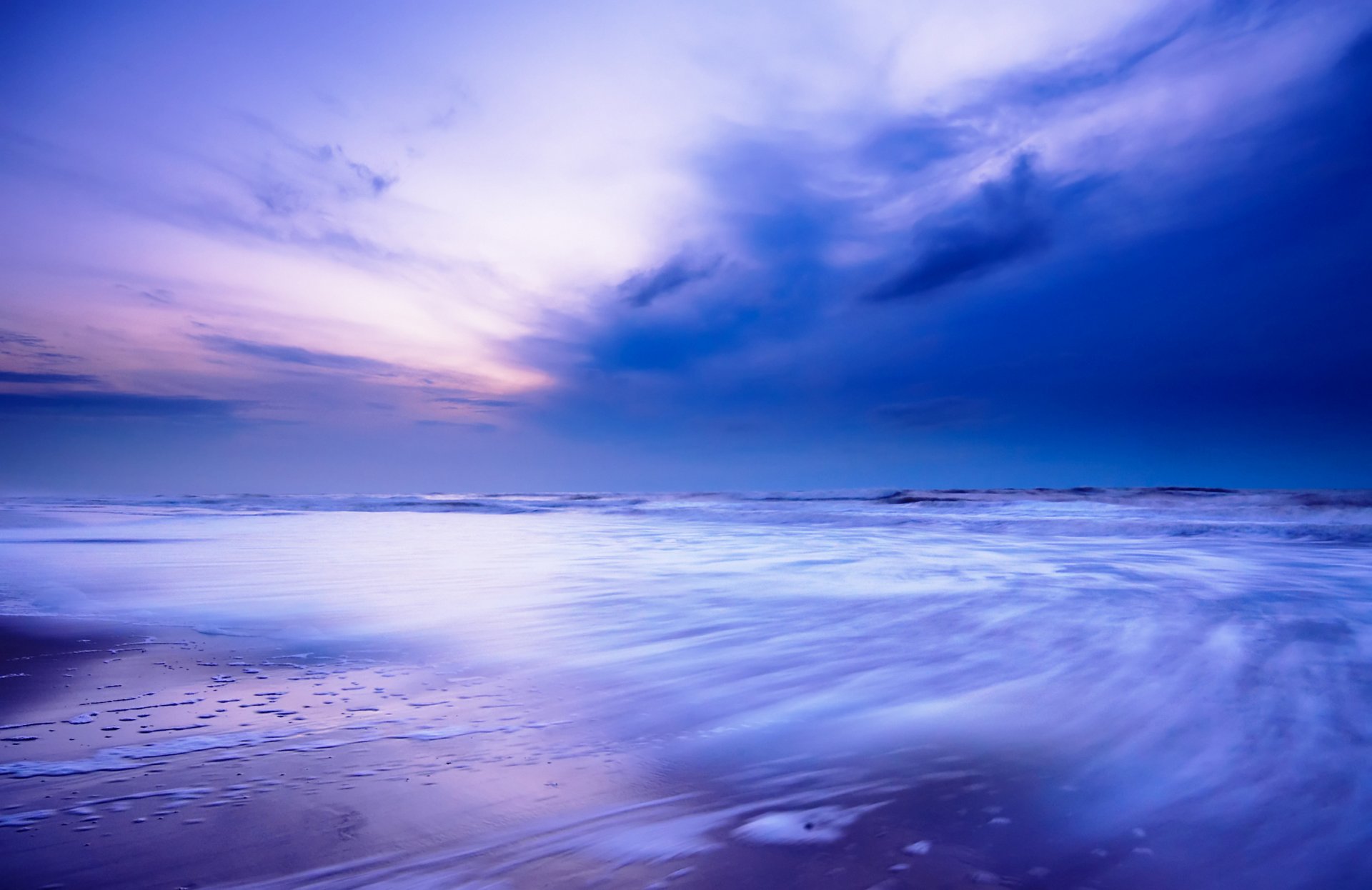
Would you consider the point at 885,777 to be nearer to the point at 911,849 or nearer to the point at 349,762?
the point at 911,849

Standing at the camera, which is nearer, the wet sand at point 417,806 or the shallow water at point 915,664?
the wet sand at point 417,806

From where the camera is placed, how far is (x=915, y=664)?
113 inches

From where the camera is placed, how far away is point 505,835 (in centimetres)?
145

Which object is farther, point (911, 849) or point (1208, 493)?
point (1208, 493)

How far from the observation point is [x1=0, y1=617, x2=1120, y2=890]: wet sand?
51.7 inches

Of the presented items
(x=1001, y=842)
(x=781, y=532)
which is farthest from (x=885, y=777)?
(x=781, y=532)

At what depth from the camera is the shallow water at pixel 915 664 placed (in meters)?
1.53

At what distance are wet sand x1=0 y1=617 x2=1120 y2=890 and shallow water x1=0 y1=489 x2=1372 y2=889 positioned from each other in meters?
0.03

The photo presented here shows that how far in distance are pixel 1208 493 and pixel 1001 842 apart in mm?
25062

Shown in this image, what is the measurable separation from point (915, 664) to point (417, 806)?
2078mm

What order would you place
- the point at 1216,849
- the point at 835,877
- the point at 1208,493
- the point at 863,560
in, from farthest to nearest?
the point at 1208,493 < the point at 863,560 < the point at 1216,849 < the point at 835,877

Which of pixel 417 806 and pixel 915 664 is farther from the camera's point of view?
pixel 915 664

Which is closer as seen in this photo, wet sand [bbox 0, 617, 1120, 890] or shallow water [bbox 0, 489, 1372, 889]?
wet sand [bbox 0, 617, 1120, 890]

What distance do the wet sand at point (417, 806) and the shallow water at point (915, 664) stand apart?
27 millimetres
